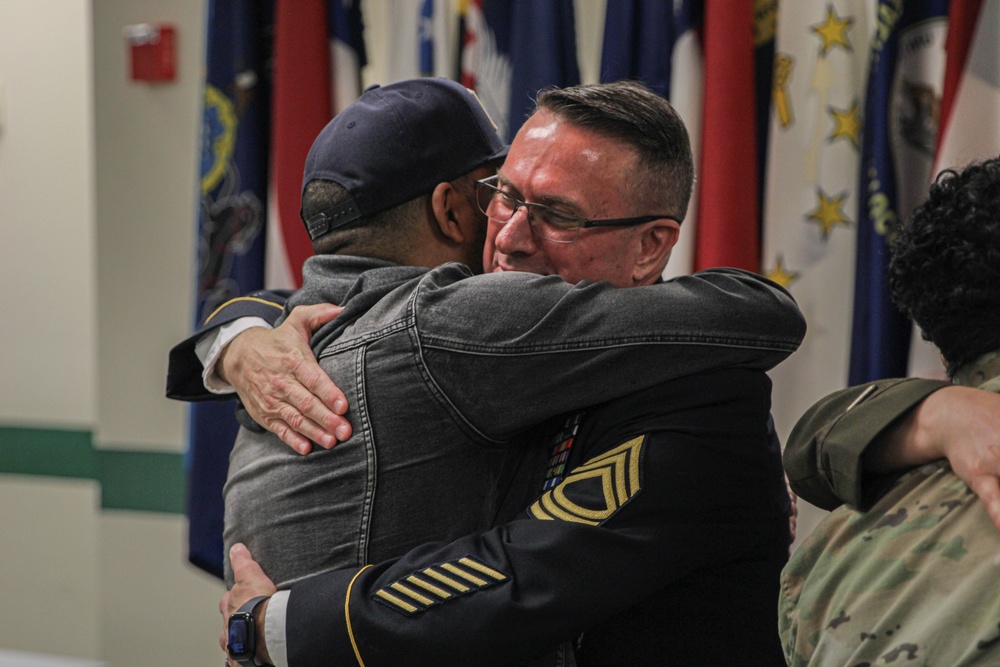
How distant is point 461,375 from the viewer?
119 centimetres

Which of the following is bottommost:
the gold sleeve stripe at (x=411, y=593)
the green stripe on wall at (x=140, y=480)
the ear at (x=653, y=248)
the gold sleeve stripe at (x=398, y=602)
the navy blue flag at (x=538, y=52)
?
the green stripe on wall at (x=140, y=480)

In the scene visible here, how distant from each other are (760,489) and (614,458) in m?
0.21

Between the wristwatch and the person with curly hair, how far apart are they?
595 millimetres

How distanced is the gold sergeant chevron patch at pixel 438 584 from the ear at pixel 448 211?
469 mm

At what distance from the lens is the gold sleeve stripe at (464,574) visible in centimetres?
114

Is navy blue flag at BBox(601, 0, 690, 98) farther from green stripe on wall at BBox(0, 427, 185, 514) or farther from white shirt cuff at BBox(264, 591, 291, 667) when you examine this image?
green stripe on wall at BBox(0, 427, 185, 514)

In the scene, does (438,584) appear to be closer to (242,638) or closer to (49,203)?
(242,638)

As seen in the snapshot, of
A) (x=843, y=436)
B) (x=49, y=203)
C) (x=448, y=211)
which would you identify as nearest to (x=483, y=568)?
(x=843, y=436)

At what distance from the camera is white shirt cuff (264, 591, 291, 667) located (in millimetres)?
1203

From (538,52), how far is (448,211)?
111cm

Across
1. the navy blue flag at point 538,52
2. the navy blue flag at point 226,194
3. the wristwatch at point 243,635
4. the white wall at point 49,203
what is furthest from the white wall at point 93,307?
the wristwatch at point 243,635

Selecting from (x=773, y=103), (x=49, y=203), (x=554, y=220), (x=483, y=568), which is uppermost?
(x=773, y=103)

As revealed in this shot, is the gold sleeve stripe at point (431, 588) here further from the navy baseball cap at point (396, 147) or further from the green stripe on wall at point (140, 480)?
the green stripe on wall at point (140, 480)

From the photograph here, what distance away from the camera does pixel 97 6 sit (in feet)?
10.5
